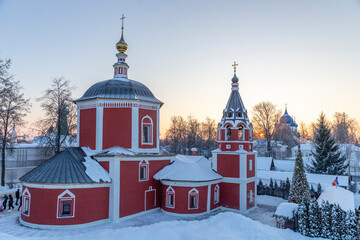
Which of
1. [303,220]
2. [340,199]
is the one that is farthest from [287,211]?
[340,199]

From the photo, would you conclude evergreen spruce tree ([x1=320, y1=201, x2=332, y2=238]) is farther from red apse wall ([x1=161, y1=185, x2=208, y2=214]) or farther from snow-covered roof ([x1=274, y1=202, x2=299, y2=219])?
red apse wall ([x1=161, y1=185, x2=208, y2=214])

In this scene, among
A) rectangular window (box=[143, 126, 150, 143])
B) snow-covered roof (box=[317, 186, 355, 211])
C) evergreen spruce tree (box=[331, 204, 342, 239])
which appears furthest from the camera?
rectangular window (box=[143, 126, 150, 143])

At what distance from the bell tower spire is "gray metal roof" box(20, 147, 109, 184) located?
6.57m

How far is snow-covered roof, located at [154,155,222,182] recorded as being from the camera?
15625 millimetres

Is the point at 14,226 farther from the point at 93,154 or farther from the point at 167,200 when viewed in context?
the point at 167,200

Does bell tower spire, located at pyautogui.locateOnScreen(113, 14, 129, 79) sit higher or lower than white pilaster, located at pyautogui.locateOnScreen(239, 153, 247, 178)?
higher

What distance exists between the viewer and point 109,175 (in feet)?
46.4

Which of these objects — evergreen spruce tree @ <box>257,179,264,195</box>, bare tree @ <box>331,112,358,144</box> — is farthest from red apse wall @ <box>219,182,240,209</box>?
bare tree @ <box>331,112,358,144</box>

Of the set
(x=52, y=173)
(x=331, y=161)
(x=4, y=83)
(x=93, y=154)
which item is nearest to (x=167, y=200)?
(x=93, y=154)

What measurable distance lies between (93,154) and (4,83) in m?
10.5

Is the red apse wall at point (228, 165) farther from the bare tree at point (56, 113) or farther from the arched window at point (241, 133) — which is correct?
the bare tree at point (56, 113)

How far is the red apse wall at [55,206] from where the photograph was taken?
488 inches

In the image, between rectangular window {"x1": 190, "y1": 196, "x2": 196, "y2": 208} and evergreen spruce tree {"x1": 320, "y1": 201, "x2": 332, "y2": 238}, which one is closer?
evergreen spruce tree {"x1": 320, "y1": 201, "x2": 332, "y2": 238}

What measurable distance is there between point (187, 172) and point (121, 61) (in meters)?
8.95
